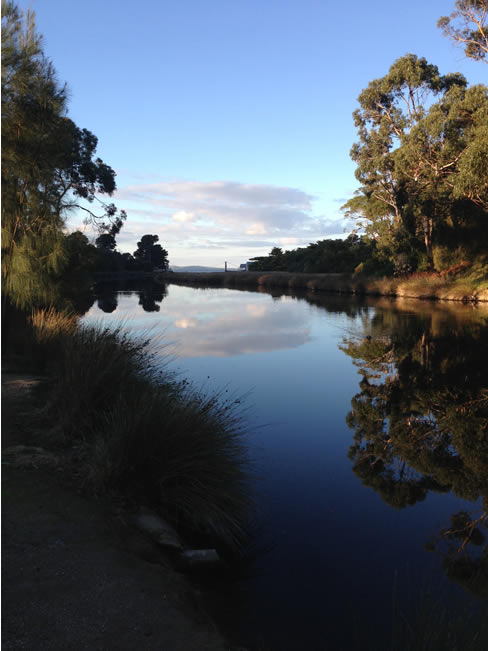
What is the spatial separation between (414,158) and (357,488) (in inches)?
881

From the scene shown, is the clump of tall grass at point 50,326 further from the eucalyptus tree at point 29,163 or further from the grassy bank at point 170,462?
the grassy bank at point 170,462

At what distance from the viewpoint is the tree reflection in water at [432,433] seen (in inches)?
163

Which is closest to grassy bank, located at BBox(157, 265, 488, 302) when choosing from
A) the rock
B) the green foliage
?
the green foliage

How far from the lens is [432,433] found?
22.0 feet

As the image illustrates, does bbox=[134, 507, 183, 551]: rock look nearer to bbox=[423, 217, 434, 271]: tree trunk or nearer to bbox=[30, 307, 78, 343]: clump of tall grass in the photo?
bbox=[30, 307, 78, 343]: clump of tall grass

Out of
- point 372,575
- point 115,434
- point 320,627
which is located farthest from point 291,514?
point 115,434

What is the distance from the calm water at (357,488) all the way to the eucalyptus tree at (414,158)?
45.7 ft

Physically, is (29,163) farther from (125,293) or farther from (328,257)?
(328,257)

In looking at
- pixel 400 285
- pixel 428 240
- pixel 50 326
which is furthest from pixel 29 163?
pixel 428 240

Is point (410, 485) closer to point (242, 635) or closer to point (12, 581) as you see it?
point (242, 635)

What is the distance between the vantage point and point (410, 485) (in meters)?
5.16

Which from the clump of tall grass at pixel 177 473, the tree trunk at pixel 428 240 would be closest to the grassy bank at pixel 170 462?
the clump of tall grass at pixel 177 473

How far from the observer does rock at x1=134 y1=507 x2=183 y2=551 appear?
360 cm

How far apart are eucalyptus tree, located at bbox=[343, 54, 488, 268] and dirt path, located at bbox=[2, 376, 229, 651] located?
21176mm
